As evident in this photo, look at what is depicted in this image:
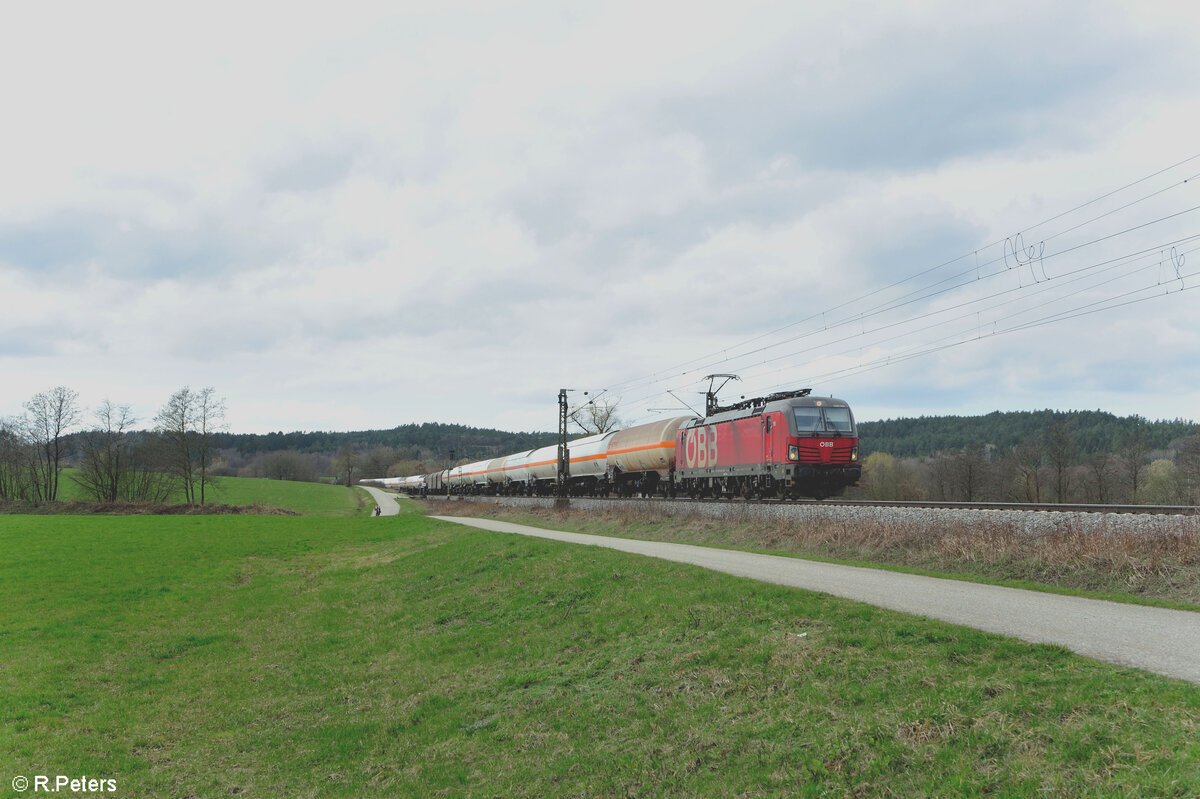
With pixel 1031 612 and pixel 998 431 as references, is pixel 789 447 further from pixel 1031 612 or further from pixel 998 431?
pixel 998 431

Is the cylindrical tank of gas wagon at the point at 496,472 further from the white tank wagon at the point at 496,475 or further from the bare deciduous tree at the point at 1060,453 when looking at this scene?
the bare deciduous tree at the point at 1060,453

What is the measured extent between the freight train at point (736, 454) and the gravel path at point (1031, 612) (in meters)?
9.97

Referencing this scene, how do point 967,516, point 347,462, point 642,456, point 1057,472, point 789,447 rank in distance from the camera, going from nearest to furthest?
1. point 967,516
2. point 789,447
3. point 642,456
4. point 1057,472
5. point 347,462

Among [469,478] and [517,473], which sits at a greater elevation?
[517,473]

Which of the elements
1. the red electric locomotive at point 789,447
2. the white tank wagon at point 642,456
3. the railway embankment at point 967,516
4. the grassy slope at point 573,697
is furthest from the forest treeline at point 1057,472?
the grassy slope at point 573,697

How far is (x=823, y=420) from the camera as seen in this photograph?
2536cm

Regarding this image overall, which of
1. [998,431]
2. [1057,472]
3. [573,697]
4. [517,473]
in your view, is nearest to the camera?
[573,697]

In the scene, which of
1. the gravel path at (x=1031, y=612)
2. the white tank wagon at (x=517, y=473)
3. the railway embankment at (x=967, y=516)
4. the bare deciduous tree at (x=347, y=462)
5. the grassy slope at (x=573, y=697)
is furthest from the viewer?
the bare deciduous tree at (x=347, y=462)

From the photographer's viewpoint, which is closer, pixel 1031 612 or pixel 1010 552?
pixel 1031 612

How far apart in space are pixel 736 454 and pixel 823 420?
14.3 ft

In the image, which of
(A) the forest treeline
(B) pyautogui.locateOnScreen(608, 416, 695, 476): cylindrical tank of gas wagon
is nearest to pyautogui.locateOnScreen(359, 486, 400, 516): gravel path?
(B) pyautogui.locateOnScreen(608, 416, 695, 476): cylindrical tank of gas wagon

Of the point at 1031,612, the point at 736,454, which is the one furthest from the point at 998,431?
the point at 1031,612

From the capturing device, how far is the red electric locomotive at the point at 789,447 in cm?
2488

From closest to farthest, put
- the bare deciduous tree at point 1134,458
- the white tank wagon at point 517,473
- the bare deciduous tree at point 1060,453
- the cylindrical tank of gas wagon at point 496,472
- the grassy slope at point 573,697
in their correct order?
the grassy slope at point 573,697
the bare deciduous tree at point 1134,458
the white tank wagon at point 517,473
the bare deciduous tree at point 1060,453
the cylindrical tank of gas wagon at point 496,472
